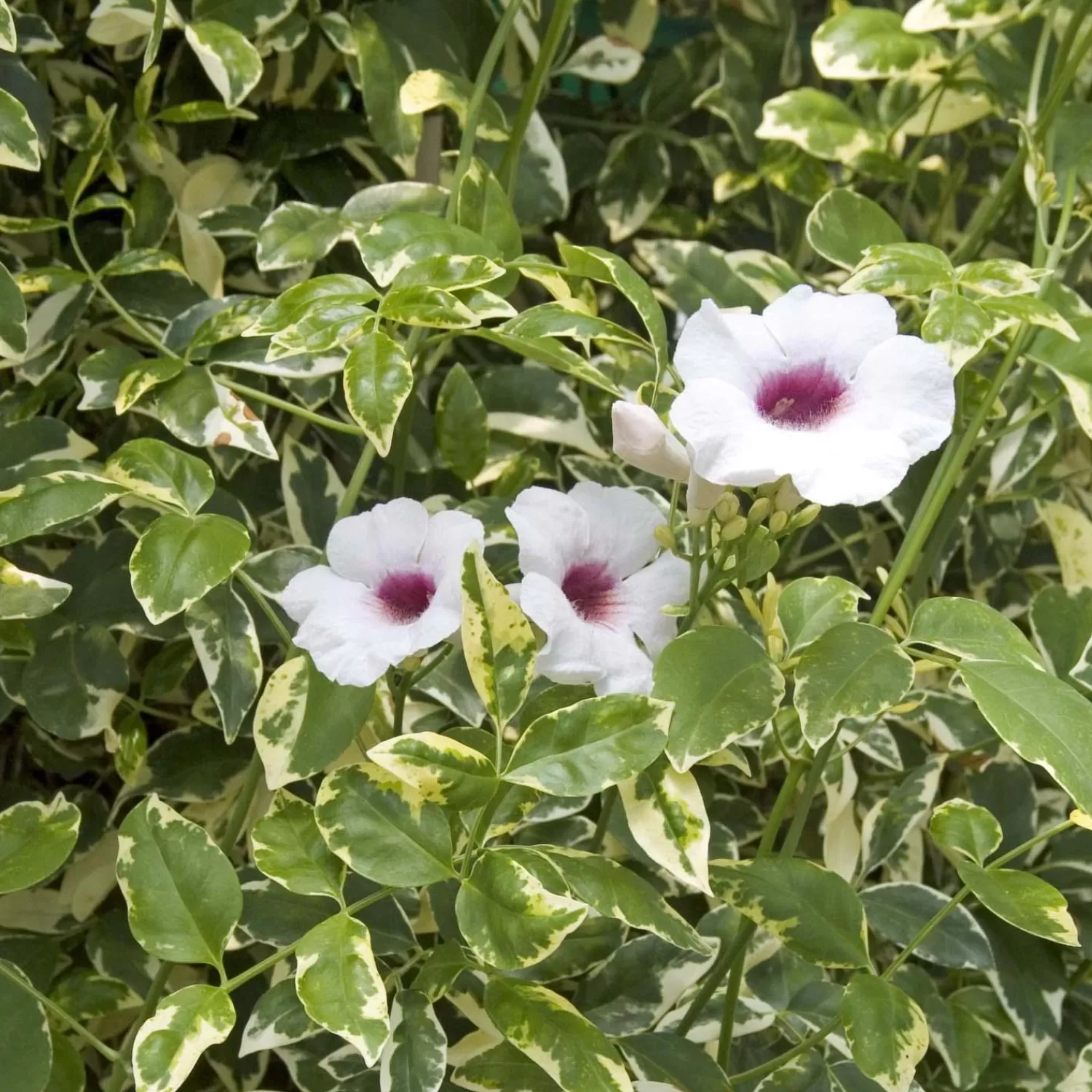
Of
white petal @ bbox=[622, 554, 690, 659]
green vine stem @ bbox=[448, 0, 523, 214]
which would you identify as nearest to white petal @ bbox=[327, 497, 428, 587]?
white petal @ bbox=[622, 554, 690, 659]

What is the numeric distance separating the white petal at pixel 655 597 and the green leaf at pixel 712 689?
38 mm

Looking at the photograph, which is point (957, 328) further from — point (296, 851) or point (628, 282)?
point (296, 851)

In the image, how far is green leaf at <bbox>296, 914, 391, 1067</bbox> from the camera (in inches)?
17.4

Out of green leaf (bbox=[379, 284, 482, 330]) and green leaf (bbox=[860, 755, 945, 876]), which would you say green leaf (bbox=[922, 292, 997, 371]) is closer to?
green leaf (bbox=[379, 284, 482, 330])

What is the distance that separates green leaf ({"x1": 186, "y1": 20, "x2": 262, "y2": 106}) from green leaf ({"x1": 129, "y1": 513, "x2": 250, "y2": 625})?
270mm

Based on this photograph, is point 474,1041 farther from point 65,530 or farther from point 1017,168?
point 1017,168

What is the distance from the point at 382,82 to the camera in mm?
763

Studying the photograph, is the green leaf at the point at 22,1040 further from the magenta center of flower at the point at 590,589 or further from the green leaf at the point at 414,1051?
the magenta center of flower at the point at 590,589

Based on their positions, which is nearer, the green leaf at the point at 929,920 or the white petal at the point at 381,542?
the white petal at the point at 381,542

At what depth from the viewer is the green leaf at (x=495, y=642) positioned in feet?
1.56

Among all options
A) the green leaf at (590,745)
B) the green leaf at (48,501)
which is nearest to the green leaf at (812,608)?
the green leaf at (590,745)

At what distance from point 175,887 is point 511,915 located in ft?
0.58

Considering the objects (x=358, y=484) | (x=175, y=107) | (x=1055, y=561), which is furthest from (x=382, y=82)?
(x=1055, y=561)

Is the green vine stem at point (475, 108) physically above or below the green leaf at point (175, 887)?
above
